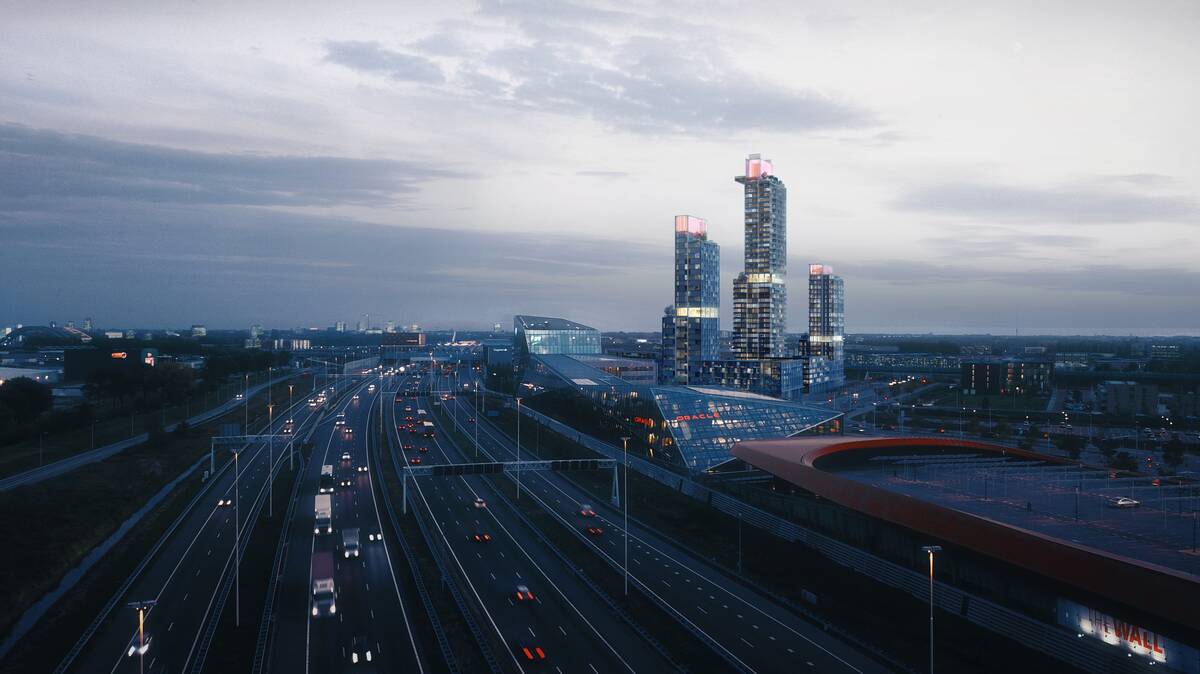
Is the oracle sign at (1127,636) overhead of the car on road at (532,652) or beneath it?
overhead

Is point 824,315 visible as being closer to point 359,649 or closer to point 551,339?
point 551,339

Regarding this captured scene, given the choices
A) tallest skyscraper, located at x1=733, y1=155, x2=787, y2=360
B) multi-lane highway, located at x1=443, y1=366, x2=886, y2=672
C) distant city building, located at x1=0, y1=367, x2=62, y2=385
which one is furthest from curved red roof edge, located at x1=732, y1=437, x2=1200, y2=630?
distant city building, located at x1=0, y1=367, x2=62, y2=385

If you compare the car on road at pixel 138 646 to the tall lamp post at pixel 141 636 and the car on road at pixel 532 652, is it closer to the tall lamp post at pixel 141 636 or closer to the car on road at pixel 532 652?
the tall lamp post at pixel 141 636

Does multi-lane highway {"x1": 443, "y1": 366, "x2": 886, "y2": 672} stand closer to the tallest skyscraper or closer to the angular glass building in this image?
the angular glass building

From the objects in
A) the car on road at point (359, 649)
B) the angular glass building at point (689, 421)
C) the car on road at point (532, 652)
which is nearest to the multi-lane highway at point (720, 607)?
the car on road at point (532, 652)

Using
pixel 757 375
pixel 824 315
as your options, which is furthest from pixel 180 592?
pixel 824 315

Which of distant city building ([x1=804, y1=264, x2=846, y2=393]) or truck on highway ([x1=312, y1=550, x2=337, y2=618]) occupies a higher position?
distant city building ([x1=804, y1=264, x2=846, y2=393])

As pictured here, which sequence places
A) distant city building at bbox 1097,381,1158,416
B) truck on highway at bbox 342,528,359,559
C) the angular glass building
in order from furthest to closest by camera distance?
distant city building at bbox 1097,381,1158,416, the angular glass building, truck on highway at bbox 342,528,359,559
